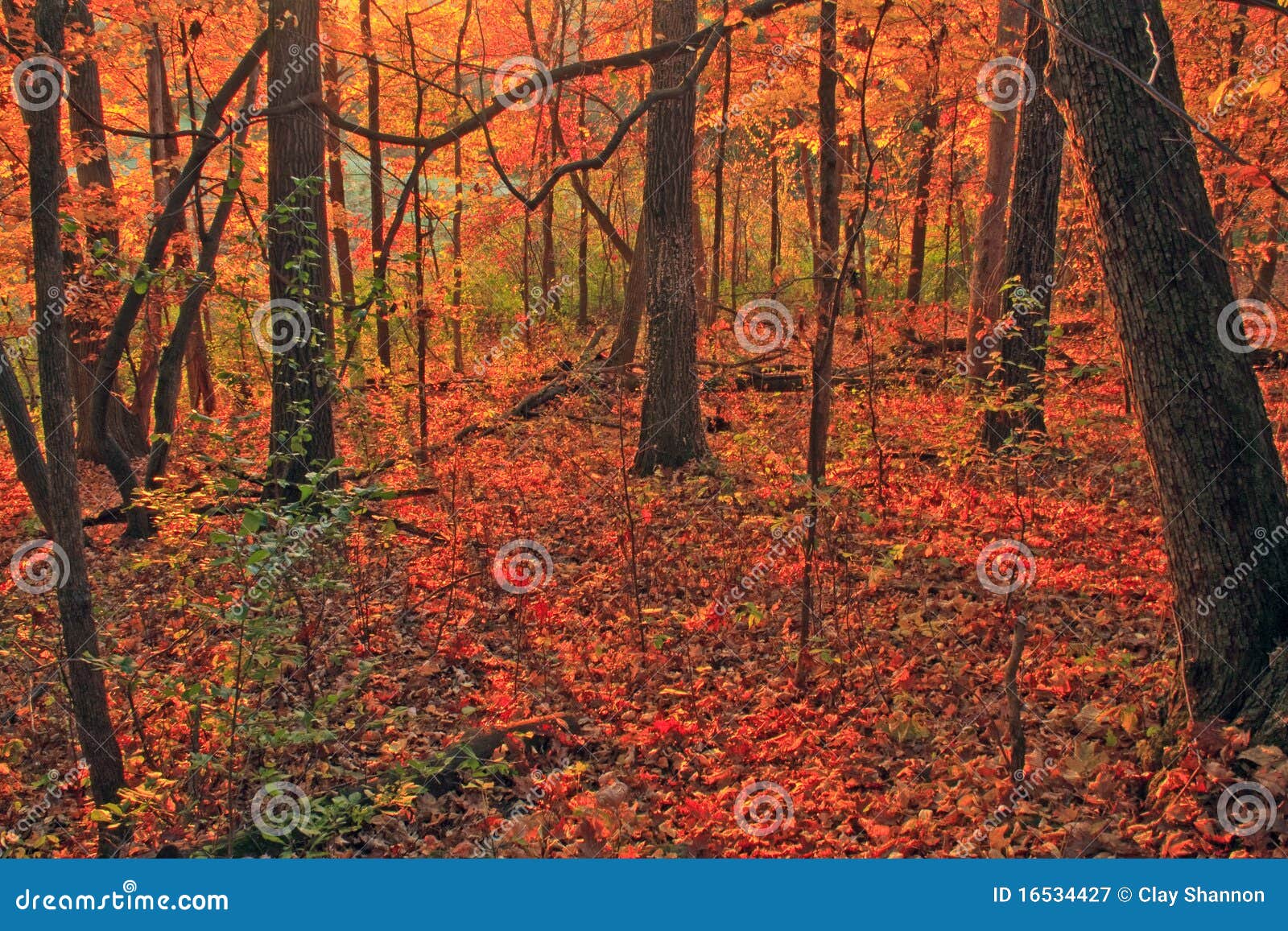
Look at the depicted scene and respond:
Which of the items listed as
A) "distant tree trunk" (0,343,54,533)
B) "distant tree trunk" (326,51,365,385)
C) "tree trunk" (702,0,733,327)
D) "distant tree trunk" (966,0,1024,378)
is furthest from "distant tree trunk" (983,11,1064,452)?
"distant tree trunk" (0,343,54,533)

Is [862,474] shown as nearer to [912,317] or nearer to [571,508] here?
[571,508]

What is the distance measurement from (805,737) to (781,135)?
10.5 m

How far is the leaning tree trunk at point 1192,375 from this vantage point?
3512 mm

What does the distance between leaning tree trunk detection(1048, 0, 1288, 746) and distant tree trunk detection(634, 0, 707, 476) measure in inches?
220

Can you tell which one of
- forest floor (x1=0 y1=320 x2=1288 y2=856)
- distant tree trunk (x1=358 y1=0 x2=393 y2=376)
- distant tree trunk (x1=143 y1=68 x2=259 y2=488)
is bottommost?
forest floor (x1=0 y1=320 x2=1288 y2=856)

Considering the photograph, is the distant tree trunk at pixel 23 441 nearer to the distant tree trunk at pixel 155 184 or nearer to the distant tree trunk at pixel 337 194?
the distant tree trunk at pixel 337 194

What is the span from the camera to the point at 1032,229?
8031 mm

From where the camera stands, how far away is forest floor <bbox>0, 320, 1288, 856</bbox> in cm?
390

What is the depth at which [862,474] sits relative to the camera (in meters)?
8.16

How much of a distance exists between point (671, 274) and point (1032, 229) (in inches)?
140

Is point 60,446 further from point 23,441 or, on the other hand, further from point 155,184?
point 155,184

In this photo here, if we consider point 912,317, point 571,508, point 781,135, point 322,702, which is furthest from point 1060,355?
point 322,702

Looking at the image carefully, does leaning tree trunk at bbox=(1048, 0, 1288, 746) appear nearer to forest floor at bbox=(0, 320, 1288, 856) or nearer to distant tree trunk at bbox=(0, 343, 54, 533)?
forest floor at bbox=(0, 320, 1288, 856)

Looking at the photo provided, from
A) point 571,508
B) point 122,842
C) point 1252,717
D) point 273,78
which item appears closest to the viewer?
point 1252,717
